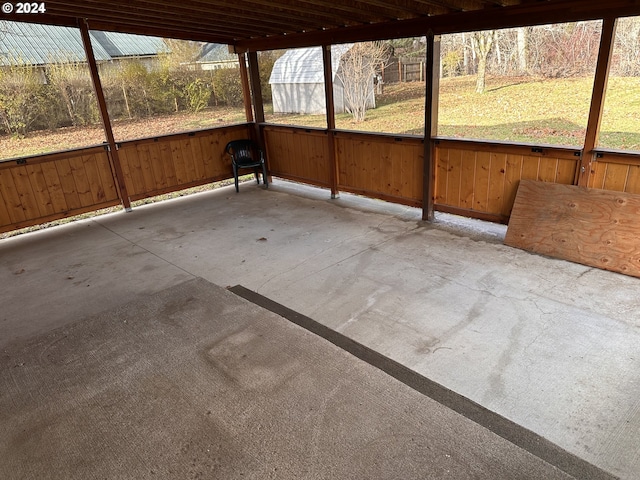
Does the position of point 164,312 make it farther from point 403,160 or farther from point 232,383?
point 403,160

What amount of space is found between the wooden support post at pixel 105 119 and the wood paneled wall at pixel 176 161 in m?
0.10

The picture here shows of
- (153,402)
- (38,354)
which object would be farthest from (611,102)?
(38,354)

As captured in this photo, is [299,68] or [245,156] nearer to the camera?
[245,156]

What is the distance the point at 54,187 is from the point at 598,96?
250 inches

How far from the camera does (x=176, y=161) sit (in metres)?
6.89

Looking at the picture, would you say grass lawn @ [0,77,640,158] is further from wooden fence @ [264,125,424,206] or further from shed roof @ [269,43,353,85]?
wooden fence @ [264,125,424,206]

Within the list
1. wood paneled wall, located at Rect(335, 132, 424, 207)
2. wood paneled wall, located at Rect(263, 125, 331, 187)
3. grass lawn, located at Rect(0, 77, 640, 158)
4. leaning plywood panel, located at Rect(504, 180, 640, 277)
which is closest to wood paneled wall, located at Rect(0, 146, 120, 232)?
grass lawn, located at Rect(0, 77, 640, 158)

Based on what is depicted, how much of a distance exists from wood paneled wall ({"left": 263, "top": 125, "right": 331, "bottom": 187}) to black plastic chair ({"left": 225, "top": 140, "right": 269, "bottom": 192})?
25cm

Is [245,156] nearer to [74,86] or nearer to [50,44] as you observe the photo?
[74,86]

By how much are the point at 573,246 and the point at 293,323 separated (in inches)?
107

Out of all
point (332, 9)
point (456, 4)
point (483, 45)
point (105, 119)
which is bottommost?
point (105, 119)

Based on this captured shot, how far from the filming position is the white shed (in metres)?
9.84

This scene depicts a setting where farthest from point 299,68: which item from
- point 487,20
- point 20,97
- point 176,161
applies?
point 487,20

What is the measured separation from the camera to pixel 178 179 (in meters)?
6.98
